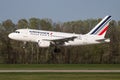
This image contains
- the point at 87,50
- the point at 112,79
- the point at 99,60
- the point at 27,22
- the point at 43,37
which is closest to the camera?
the point at 112,79

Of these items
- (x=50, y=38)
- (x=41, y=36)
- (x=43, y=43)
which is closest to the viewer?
(x=43, y=43)

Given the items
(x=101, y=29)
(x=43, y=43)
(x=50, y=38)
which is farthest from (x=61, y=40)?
(x=101, y=29)

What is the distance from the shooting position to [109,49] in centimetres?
11338

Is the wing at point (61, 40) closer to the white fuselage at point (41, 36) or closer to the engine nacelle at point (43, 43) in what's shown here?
the white fuselage at point (41, 36)

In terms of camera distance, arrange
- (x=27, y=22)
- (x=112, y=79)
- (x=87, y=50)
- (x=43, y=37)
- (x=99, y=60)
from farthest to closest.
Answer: (x=27, y=22) → (x=87, y=50) → (x=99, y=60) → (x=43, y=37) → (x=112, y=79)

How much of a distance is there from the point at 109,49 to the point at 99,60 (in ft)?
21.4

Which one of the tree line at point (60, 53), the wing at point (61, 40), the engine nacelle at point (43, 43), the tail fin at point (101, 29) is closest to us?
the engine nacelle at point (43, 43)

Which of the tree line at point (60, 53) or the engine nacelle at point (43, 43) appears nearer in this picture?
the engine nacelle at point (43, 43)

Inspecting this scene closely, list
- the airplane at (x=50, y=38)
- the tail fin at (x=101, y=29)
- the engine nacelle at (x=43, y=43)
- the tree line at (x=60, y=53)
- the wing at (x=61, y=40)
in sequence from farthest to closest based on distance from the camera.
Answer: the tree line at (x=60, y=53)
the tail fin at (x=101, y=29)
the wing at (x=61, y=40)
the airplane at (x=50, y=38)
the engine nacelle at (x=43, y=43)

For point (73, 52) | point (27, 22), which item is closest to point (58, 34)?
point (73, 52)

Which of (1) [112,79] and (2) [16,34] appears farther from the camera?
(2) [16,34]

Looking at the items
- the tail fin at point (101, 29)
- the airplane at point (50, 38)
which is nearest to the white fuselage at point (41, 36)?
the airplane at point (50, 38)

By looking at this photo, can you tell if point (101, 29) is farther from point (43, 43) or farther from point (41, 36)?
point (43, 43)

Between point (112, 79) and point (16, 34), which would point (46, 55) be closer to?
point (16, 34)
